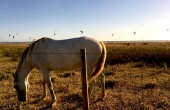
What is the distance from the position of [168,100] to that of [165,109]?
0.72 meters

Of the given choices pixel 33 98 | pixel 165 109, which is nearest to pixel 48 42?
pixel 33 98

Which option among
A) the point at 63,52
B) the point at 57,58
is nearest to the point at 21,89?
the point at 57,58

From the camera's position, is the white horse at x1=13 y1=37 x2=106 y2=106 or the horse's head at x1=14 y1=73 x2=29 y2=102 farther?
the horse's head at x1=14 y1=73 x2=29 y2=102

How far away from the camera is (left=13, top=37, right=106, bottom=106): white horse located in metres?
5.32

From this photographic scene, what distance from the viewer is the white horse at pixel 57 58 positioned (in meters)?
5.32

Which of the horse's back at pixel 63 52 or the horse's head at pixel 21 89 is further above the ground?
the horse's back at pixel 63 52

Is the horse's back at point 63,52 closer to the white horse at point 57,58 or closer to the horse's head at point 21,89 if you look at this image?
the white horse at point 57,58

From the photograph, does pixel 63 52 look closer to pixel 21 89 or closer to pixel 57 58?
pixel 57 58

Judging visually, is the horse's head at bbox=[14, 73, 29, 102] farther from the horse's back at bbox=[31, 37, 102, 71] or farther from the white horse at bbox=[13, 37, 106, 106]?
the horse's back at bbox=[31, 37, 102, 71]

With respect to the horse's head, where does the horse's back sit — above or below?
above

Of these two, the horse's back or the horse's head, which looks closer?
the horse's back

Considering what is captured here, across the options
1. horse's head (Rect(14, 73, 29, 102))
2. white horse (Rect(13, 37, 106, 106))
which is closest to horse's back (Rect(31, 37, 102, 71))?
white horse (Rect(13, 37, 106, 106))

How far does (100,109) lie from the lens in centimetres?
Result: 509

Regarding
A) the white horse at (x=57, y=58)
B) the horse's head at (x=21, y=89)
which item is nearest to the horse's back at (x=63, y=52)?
the white horse at (x=57, y=58)
